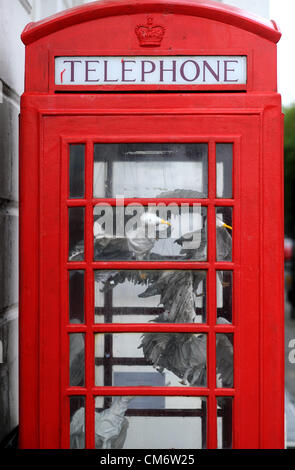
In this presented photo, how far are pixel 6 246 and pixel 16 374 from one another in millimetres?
698

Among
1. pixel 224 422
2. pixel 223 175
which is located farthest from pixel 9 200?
pixel 224 422

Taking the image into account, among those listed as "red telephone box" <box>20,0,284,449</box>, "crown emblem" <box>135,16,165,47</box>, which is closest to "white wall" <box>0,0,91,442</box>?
"red telephone box" <box>20,0,284,449</box>

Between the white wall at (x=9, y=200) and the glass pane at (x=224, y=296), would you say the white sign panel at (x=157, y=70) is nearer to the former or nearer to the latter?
the white wall at (x=9, y=200)

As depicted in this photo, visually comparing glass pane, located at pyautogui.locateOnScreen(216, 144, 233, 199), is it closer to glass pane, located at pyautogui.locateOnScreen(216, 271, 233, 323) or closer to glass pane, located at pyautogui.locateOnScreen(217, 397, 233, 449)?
glass pane, located at pyautogui.locateOnScreen(216, 271, 233, 323)

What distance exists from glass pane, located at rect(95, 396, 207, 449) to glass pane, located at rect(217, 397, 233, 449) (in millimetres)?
58

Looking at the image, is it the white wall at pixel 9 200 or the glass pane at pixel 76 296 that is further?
the white wall at pixel 9 200

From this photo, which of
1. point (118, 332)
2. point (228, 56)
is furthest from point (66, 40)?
point (118, 332)

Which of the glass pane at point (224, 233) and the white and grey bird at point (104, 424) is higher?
the glass pane at point (224, 233)

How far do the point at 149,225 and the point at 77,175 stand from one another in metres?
0.35

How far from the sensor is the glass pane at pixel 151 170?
1993 millimetres

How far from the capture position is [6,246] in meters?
2.47

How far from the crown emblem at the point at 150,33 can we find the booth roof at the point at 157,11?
6cm

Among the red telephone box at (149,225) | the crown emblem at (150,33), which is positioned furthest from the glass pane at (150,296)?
the crown emblem at (150,33)
